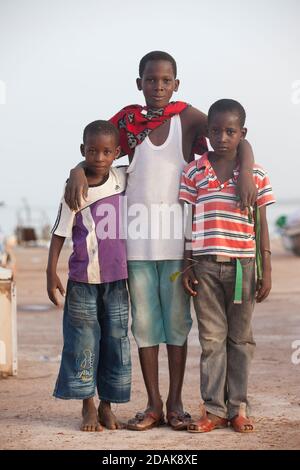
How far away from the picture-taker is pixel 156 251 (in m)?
4.79

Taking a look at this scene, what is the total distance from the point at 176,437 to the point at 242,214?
1.20m

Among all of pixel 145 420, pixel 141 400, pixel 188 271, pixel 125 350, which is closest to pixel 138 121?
pixel 188 271

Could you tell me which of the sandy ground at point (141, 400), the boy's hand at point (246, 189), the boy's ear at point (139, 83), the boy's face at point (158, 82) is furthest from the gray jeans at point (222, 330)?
the boy's ear at point (139, 83)

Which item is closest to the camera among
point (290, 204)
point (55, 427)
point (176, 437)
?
point (176, 437)

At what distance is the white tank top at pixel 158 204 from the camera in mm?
4801

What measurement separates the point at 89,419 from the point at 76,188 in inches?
49.1

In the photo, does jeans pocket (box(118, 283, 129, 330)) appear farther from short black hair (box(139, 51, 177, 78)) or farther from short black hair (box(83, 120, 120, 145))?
short black hair (box(139, 51, 177, 78))

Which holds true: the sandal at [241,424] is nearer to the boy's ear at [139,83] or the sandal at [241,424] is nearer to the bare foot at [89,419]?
the bare foot at [89,419]

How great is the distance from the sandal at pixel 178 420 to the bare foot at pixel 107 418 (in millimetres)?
260

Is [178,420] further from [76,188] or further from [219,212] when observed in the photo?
[76,188]

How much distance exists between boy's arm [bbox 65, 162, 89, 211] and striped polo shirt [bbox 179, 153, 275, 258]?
52cm
